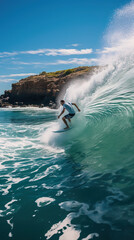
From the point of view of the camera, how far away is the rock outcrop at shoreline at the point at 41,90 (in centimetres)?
5184

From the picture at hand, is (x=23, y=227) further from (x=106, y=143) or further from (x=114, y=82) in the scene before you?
(x=114, y=82)

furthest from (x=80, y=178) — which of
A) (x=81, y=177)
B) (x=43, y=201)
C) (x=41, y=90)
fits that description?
(x=41, y=90)

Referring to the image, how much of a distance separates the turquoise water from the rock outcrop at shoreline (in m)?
36.5

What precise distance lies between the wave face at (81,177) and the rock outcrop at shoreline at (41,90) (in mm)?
36245

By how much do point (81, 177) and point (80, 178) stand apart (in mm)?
57

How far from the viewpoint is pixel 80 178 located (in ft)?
16.2

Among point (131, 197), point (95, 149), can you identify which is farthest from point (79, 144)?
point (131, 197)

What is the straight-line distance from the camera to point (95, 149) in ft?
23.1

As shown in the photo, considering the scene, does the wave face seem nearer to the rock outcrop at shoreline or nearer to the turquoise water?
the turquoise water

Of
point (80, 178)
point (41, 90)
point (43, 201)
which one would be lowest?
point (43, 201)

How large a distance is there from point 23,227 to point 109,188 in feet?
6.33

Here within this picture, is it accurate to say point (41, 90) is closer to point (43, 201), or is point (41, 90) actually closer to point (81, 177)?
point (81, 177)

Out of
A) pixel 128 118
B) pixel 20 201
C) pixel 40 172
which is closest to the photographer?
pixel 20 201

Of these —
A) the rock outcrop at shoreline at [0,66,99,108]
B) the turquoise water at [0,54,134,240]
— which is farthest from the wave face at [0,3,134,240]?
the rock outcrop at shoreline at [0,66,99,108]
